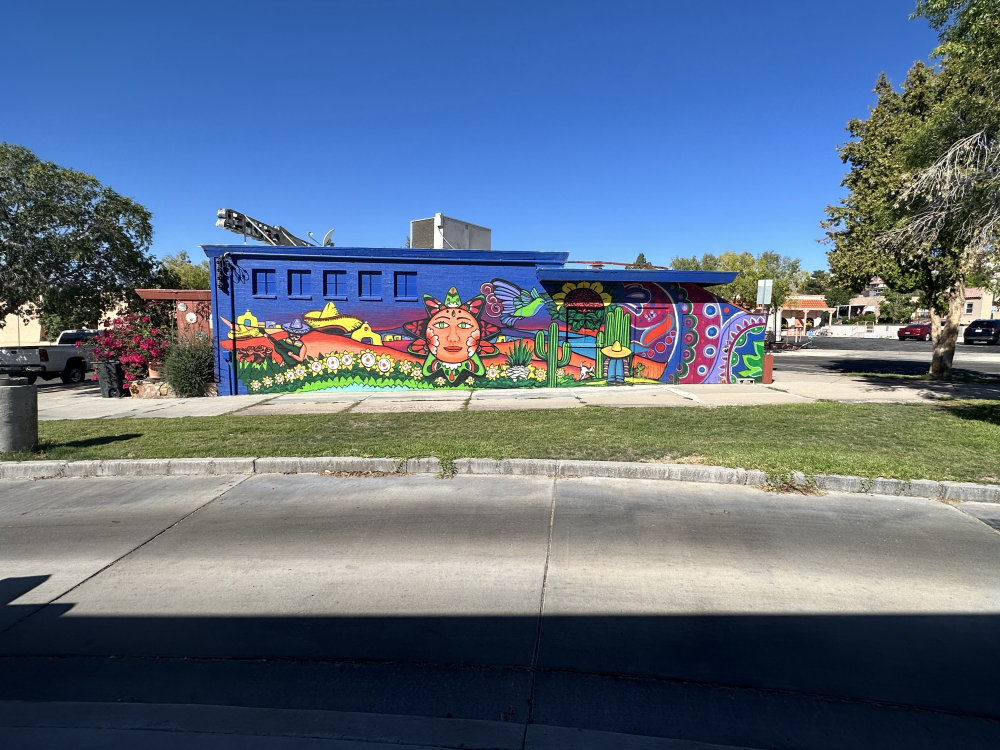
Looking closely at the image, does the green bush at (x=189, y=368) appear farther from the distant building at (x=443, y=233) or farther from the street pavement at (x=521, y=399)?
the distant building at (x=443, y=233)

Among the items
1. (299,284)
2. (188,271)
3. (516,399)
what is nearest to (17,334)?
(188,271)

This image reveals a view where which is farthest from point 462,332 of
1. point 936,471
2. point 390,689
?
point 390,689

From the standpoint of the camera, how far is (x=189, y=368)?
13.6 metres

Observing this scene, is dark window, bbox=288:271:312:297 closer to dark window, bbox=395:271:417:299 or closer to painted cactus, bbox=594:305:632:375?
dark window, bbox=395:271:417:299

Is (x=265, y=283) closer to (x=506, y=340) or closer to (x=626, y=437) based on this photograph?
(x=506, y=340)

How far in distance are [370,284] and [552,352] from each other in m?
5.05

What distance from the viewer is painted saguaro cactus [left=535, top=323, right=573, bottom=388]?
1437cm

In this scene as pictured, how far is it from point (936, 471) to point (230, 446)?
8.64 m

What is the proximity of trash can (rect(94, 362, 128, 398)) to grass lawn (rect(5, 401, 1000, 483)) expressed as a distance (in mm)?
4611

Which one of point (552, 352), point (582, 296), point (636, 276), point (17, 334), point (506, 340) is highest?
point (636, 276)

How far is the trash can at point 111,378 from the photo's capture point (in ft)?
46.5

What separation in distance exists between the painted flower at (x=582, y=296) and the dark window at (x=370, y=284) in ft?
14.8

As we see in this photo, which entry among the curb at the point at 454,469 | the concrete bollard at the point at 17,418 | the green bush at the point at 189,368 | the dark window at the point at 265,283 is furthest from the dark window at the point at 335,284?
the curb at the point at 454,469

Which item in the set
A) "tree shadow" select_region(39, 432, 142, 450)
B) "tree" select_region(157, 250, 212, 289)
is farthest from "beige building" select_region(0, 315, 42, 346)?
"tree shadow" select_region(39, 432, 142, 450)
